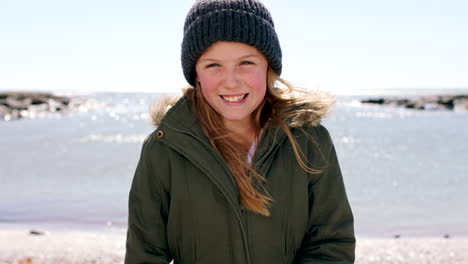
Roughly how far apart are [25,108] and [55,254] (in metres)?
34.4

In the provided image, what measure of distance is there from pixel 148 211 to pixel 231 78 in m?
0.62

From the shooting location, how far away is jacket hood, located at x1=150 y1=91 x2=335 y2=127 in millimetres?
2281

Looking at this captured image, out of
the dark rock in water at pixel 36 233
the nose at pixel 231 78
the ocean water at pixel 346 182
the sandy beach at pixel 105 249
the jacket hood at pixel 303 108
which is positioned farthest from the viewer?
the ocean water at pixel 346 182

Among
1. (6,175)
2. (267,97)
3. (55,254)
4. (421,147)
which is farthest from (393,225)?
→ (421,147)

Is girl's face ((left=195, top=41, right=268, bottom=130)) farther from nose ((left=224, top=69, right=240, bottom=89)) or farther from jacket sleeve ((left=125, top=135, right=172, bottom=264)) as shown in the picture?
jacket sleeve ((left=125, top=135, right=172, bottom=264))

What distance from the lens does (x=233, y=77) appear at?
2178mm

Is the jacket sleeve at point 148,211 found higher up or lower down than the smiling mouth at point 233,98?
lower down

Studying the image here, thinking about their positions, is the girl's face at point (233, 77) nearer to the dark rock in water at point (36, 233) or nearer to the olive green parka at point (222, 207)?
the olive green parka at point (222, 207)

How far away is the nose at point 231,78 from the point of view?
7.13ft

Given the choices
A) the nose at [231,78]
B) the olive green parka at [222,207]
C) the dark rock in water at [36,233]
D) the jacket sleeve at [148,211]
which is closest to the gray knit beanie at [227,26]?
the nose at [231,78]

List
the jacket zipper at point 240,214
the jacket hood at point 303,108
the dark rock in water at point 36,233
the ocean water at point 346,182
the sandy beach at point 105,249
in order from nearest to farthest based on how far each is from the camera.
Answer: the jacket zipper at point 240,214 < the jacket hood at point 303,108 < the sandy beach at point 105,249 < the dark rock in water at point 36,233 < the ocean water at point 346,182

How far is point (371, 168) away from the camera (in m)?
13.5

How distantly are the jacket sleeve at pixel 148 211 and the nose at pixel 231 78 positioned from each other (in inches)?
15.0

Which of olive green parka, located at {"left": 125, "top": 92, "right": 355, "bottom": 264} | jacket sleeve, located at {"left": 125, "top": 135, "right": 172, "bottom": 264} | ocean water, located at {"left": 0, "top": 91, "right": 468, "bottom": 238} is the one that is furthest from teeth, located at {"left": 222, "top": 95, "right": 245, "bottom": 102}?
ocean water, located at {"left": 0, "top": 91, "right": 468, "bottom": 238}
